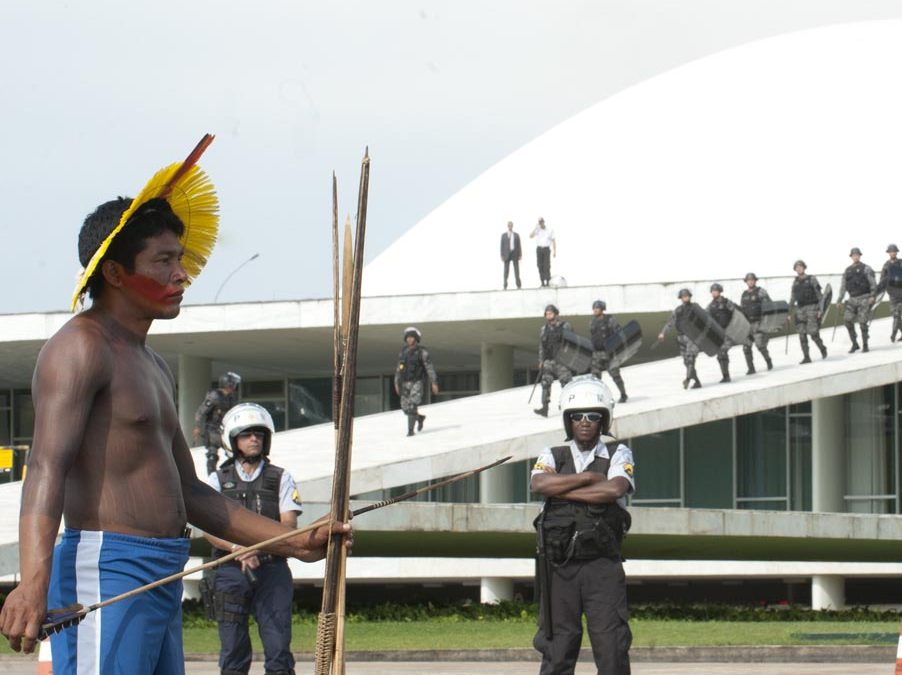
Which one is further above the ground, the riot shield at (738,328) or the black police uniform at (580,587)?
the riot shield at (738,328)

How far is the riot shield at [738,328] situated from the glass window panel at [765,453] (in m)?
8.73

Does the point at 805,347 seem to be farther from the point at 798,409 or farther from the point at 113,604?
the point at 113,604

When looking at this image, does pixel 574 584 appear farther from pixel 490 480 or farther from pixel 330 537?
pixel 490 480

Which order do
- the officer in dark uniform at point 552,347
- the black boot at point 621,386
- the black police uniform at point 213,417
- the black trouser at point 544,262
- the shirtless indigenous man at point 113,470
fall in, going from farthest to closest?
the black trouser at point 544,262, the black boot at point 621,386, the officer in dark uniform at point 552,347, the black police uniform at point 213,417, the shirtless indigenous man at point 113,470

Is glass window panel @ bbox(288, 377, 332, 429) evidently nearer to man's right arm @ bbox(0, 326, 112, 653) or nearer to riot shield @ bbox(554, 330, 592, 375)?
riot shield @ bbox(554, 330, 592, 375)

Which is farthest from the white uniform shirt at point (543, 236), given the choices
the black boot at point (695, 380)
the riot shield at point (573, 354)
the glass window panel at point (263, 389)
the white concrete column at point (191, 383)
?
the riot shield at point (573, 354)

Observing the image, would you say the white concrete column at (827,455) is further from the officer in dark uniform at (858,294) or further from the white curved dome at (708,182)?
the white curved dome at (708,182)

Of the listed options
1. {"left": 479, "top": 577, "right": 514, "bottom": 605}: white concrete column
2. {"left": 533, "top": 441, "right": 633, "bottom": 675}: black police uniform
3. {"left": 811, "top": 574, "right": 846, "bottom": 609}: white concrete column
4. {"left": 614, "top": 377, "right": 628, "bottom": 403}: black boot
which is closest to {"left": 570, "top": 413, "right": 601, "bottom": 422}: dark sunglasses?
{"left": 533, "top": 441, "right": 633, "bottom": 675}: black police uniform

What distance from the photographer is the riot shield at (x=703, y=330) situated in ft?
76.4

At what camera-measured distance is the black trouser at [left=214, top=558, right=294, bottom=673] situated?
841 cm

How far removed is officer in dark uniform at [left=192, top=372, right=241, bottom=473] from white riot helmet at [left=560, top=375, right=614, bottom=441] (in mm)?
9623

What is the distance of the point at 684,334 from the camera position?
2367 centimetres

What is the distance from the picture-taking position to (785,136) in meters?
43.1

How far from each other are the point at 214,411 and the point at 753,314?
8.54 meters
